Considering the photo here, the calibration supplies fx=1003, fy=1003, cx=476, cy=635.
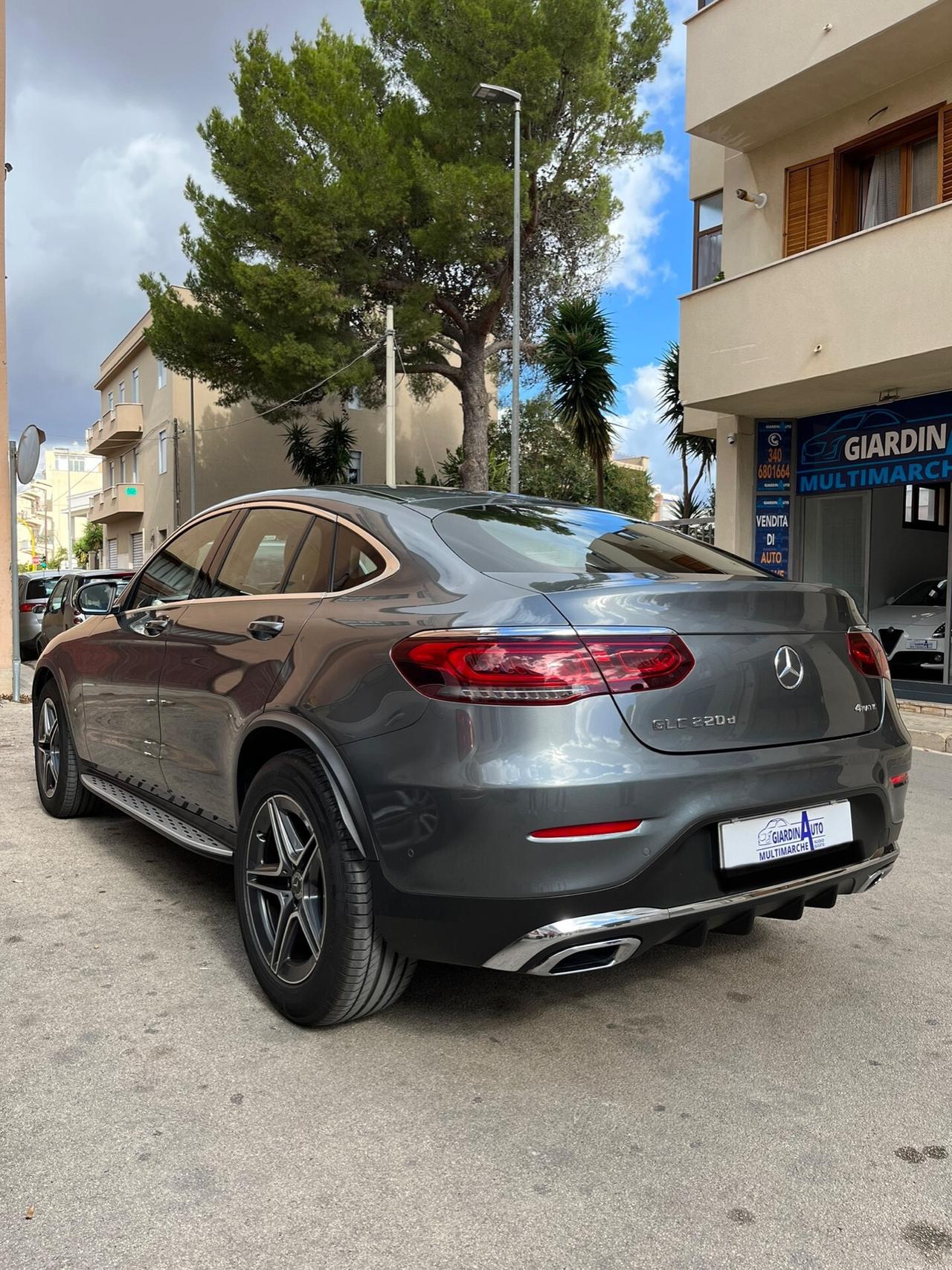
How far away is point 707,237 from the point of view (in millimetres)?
15133

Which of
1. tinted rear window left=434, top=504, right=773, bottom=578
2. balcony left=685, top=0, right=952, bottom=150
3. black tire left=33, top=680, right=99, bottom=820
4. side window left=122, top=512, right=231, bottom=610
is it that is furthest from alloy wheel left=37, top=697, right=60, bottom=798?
balcony left=685, top=0, right=952, bottom=150

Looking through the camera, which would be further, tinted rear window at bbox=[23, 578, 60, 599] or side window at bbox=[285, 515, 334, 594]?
tinted rear window at bbox=[23, 578, 60, 599]

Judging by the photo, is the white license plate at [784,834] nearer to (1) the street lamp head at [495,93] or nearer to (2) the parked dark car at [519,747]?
(2) the parked dark car at [519,747]

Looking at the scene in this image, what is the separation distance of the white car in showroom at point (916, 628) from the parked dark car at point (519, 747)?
9.71 m

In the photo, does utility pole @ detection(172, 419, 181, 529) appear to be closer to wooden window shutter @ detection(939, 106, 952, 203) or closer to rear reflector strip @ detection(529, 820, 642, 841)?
wooden window shutter @ detection(939, 106, 952, 203)

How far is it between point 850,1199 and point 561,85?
2458 cm

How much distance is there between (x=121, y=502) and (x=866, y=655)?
139 ft

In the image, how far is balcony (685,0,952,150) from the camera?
1012 cm

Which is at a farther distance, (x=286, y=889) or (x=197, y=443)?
(x=197, y=443)

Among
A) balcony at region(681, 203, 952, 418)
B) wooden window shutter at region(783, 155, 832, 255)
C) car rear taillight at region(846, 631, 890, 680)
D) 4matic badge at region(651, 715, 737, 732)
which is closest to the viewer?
4matic badge at region(651, 715, 737, 732)

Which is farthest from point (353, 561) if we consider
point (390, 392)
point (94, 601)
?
point (390, 392)

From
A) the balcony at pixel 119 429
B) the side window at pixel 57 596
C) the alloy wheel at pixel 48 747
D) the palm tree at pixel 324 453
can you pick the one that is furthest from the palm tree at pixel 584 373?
the balcony at pixel 119 429

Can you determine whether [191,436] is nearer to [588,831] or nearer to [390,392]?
[390,392]

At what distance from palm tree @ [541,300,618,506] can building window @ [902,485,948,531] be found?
21.1 ft
